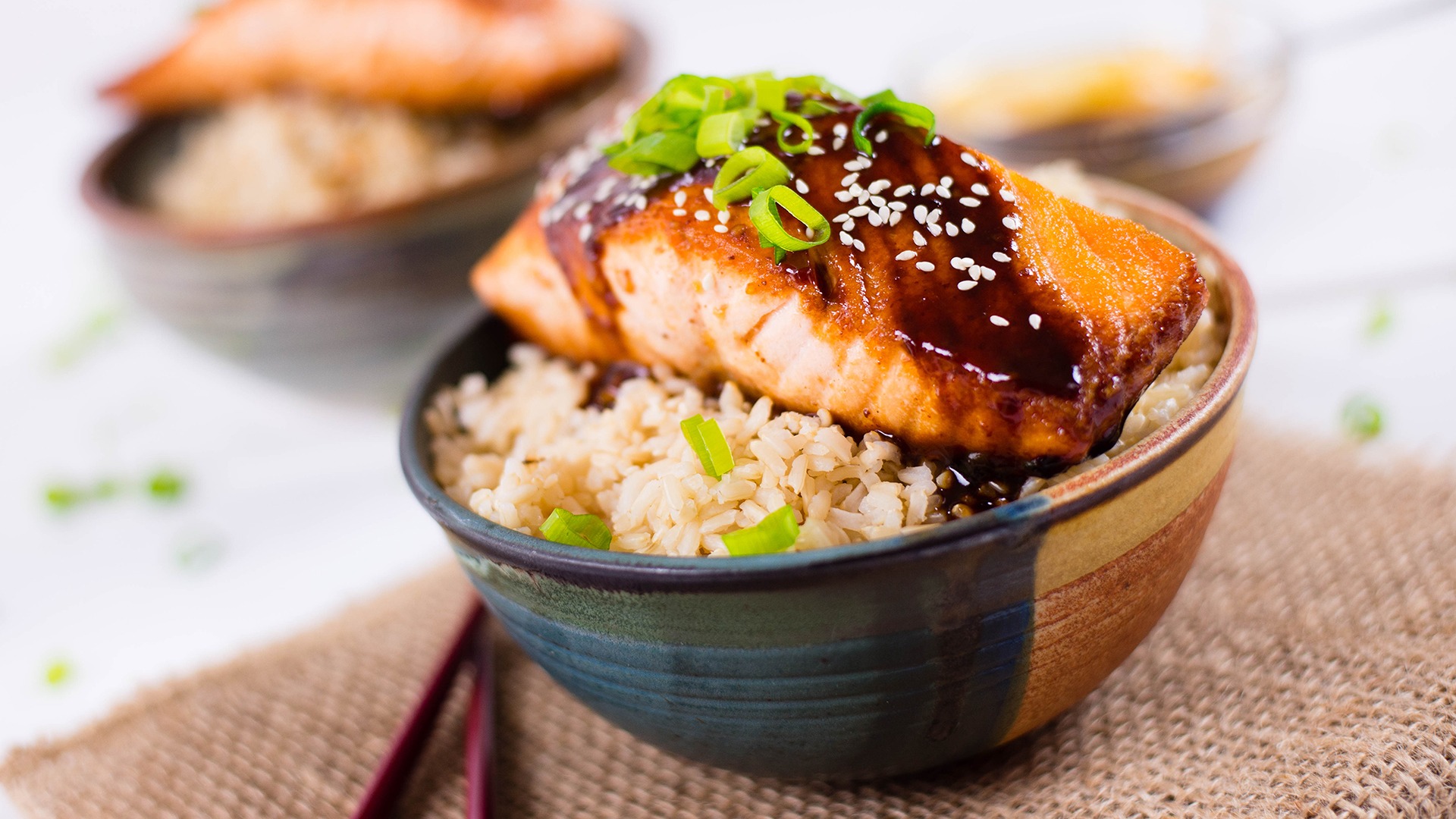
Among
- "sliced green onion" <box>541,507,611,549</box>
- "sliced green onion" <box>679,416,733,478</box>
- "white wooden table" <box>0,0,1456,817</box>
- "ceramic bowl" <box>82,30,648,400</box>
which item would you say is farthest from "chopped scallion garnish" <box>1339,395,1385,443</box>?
"ceramic bowl" <box>82,30,648,400</box>

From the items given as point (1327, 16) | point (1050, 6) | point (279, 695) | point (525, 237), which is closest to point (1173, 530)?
point (525, 237)

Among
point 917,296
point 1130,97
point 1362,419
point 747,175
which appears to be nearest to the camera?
point 917,296

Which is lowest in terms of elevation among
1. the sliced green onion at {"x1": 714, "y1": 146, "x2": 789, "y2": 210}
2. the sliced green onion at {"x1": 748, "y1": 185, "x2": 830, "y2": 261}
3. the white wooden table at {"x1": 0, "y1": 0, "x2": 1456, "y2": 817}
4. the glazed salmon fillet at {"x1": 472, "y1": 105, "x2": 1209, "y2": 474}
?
the white wooden table at {"x1": 0, "y1": 0, "x2": 1456, "y2": 817}

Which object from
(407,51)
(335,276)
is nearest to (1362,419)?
(335,276)

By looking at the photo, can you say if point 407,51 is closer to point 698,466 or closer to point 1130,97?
point 698,466

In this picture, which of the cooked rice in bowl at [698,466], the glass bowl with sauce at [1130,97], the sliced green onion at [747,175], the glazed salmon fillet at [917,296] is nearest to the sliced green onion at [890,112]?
the glazed salmon fillet at [917,296]

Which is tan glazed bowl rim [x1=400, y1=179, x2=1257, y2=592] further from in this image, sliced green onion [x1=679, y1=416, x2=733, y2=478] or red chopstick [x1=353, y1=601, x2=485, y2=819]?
red chopstick [x1=353, y1=601, x2=485, y2=819]
